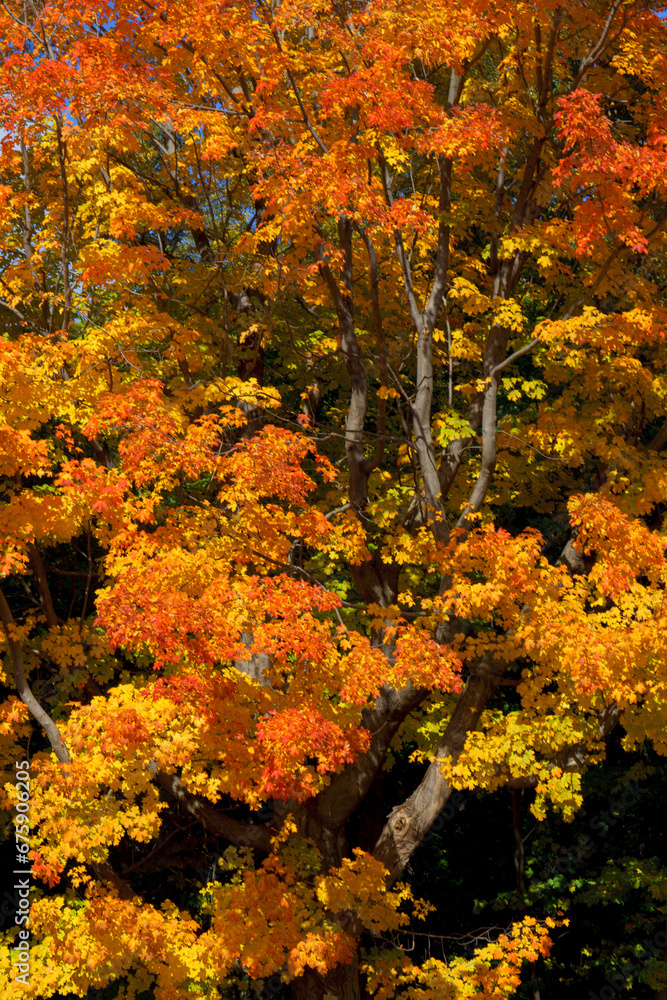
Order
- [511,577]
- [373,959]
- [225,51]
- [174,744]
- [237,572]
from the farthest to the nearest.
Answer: [373,959]
[237,572]
[225,51]
[511,577]
[174,744]

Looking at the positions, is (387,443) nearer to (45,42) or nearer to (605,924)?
(45,42)

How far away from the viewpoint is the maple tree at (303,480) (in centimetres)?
838

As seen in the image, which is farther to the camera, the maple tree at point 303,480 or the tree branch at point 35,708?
the tree branch at point 35,708

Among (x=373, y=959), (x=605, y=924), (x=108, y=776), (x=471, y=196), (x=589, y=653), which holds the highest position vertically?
(x=471, y=196)

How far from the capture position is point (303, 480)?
9.64 meters

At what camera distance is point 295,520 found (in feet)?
31.0

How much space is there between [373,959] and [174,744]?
5872mm

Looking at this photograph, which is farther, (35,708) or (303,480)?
(303,480)

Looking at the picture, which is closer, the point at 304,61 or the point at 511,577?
the point at 511,577

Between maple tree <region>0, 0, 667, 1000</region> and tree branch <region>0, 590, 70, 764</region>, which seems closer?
maple tree <region>0, 0, 667, 1000</region>

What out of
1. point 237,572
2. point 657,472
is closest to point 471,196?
point 657,472

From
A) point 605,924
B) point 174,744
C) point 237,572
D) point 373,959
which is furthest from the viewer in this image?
point 605,924

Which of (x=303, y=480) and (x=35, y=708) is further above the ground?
(x=303, y=480)

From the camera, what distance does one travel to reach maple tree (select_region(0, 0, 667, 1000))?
838 cm
